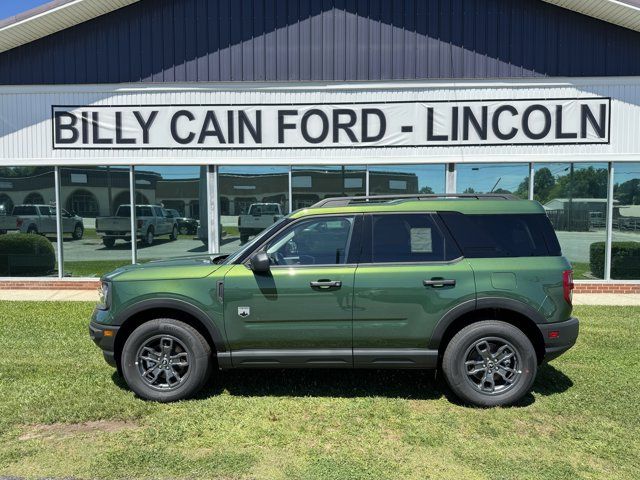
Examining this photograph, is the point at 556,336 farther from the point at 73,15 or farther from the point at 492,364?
the point at 73,15

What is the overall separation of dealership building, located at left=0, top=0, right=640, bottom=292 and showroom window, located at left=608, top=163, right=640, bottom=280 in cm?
3

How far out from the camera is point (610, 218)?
10750mm

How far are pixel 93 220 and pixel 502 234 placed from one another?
9.35m

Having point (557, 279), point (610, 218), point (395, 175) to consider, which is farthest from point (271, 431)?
point (610, 218)

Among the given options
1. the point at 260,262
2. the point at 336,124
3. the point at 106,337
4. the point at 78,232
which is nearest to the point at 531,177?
the point at 336,124

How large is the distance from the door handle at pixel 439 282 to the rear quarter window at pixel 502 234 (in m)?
0.30

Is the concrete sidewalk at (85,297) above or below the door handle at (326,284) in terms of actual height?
below

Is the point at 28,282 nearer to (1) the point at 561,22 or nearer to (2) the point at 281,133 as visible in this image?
(2) the point at 281,133

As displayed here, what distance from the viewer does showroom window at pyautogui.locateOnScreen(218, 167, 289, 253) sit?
11.0 meters

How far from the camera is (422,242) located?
4.69m

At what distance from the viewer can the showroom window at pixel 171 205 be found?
36.5ft

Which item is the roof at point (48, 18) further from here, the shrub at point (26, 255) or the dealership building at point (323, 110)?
the shrub at point (26, 255)

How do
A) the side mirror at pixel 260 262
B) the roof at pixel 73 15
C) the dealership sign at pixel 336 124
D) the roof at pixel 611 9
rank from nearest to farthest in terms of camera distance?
1. the side mirror at pixel 260 262
2. the roof at pixel 611 9
3. the roof at pixel 73 15
4. the dealership sign at pixel 336 124

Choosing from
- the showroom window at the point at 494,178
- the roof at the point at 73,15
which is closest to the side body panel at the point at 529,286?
the showroom window at the point at 494,178
